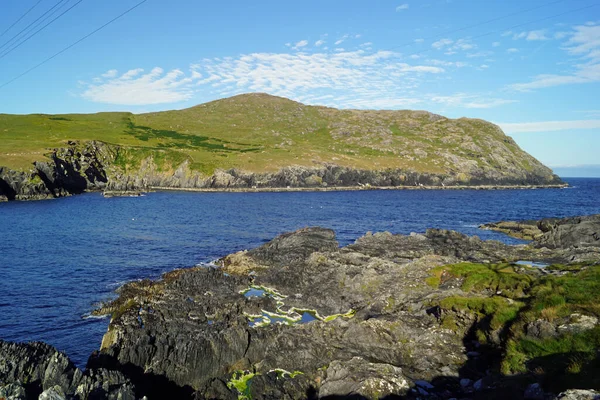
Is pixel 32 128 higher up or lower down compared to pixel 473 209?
higher up

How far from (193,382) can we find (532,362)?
13.5 meters

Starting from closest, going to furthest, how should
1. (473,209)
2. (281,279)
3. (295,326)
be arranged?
(295,326) → (281,279) → (473,209)

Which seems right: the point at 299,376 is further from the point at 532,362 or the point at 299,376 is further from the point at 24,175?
the point at 24,175

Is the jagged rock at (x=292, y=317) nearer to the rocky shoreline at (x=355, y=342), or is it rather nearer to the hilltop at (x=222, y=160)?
the rocky shoreline at (x=355, y=342)

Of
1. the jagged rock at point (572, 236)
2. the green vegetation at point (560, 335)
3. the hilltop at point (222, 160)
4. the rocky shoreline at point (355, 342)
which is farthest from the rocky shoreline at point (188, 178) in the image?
the green vegetation at point (560, 335)

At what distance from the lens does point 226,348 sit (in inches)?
726

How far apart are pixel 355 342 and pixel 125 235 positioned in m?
48.9

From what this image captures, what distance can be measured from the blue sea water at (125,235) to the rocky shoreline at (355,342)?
14.3 ft

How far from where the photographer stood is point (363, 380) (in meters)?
14.8

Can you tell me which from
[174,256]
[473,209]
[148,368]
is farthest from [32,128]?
[148,368]

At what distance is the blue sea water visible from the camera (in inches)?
1077

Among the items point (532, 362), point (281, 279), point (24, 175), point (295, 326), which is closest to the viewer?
point (532, 362)

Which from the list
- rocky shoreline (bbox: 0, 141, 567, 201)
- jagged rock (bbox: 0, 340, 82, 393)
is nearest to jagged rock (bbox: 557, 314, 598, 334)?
jagged rock (bbox: 0, 340, 82, 393)

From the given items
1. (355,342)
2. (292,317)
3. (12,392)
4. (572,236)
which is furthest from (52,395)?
(572,236)
